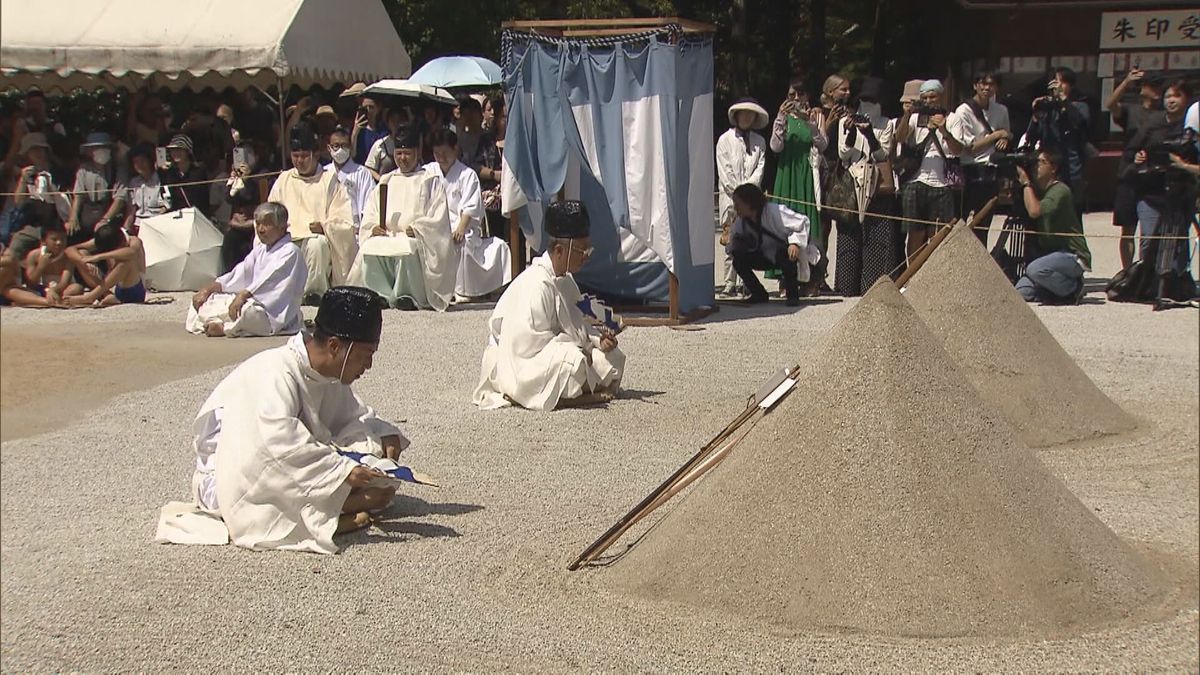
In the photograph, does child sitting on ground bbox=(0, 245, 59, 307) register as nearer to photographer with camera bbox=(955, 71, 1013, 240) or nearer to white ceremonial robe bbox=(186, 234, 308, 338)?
white ceremonial robe bbox=(186, 234, 308, 338)

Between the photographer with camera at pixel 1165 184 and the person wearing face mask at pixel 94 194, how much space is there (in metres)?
2.81

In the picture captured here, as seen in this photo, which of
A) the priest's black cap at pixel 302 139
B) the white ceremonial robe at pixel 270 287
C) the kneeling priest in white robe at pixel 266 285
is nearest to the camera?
the kneeling priest in white robe at pixel 266 285

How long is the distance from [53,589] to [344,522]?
3.56 feet

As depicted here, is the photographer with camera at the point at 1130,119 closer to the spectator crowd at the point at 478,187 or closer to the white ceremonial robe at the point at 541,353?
the spectator crowd at the point at 478,187

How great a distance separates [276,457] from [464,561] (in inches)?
23.8

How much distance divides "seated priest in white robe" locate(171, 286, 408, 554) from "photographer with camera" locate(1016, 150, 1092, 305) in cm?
462

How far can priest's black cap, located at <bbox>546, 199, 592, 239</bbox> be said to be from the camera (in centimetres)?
573

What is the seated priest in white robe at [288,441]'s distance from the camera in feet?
12.1

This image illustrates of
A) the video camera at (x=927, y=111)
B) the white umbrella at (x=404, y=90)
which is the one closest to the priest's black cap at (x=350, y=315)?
the video camera at (x=927, y=111)

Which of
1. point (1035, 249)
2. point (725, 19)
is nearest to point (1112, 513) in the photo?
point (1035, 249)

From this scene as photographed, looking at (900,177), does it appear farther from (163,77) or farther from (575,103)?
(163,77)

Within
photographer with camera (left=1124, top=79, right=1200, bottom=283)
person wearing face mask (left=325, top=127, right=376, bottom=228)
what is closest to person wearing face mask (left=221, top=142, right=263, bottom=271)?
person wearing face mask (left=325, top=127, right=376, bottom=228)

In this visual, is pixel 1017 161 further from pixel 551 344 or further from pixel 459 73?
pixel 459 73

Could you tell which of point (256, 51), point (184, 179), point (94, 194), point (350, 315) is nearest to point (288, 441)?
point (350, 315)
